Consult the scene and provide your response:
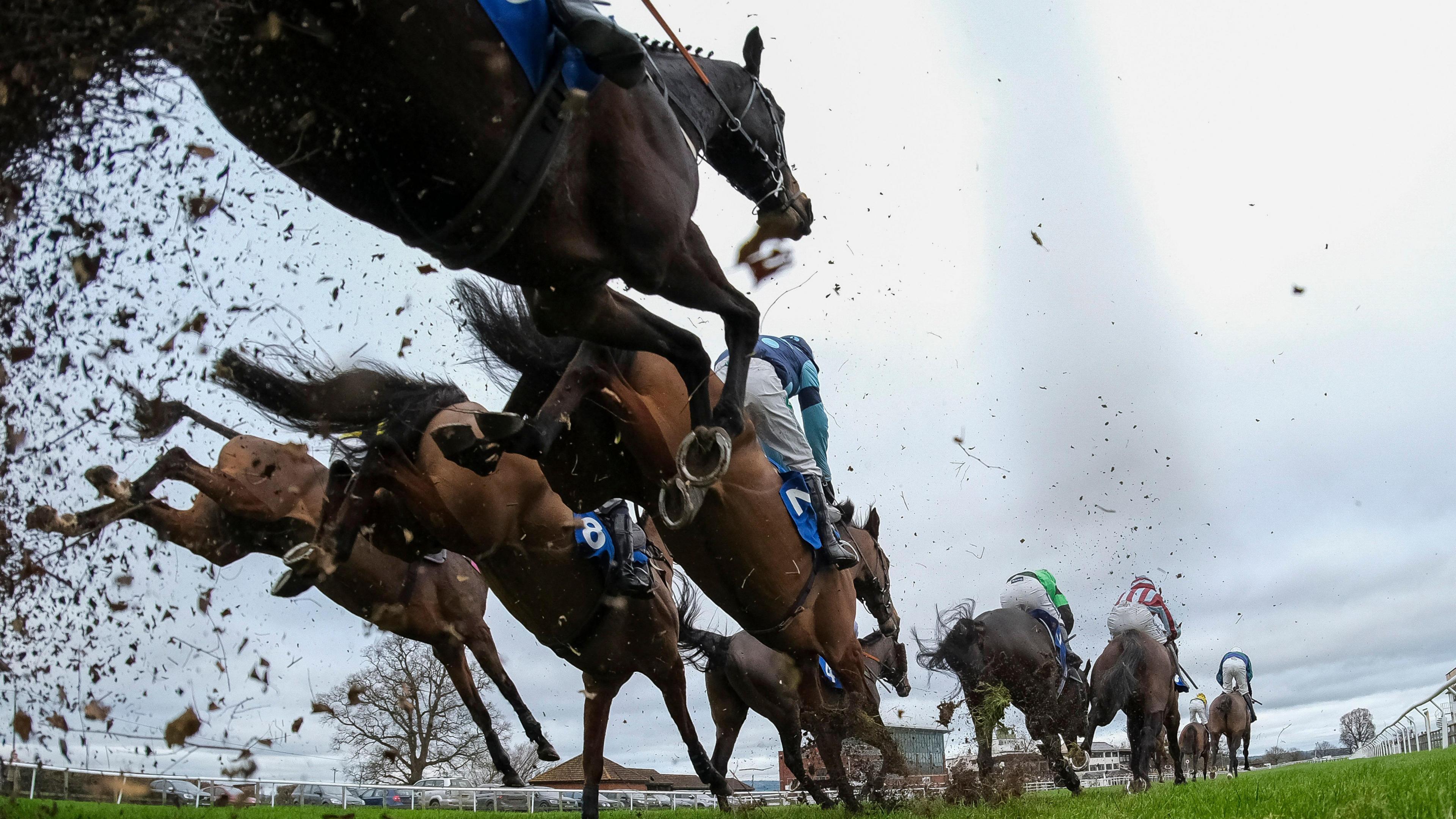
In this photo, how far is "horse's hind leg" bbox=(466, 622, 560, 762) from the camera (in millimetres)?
7070

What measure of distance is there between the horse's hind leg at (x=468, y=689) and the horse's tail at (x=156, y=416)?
2.74 metres

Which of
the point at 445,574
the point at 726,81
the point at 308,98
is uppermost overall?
the point at 726,81

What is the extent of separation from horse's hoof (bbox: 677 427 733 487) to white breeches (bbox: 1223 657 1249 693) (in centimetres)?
1940

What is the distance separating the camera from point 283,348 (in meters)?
4.44

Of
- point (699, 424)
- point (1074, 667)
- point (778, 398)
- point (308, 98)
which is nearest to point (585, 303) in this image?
point (699, 424)

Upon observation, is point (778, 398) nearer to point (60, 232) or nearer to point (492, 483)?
Result: point (492, 483)

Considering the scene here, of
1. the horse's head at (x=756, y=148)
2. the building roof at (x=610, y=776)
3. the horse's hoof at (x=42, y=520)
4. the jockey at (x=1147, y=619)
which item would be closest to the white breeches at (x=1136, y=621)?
the jockey at (x=1147, y=619)

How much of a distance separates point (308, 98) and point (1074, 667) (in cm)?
897

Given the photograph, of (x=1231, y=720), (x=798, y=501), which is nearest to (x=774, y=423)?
(x=798, y=501)

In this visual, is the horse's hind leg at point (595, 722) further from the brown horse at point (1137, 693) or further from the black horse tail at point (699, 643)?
the brown horse at point (1137, 693)

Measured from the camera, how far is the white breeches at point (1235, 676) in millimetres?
19906

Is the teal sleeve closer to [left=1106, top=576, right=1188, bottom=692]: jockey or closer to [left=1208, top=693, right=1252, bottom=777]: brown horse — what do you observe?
[left=1106, top=576, right=1188, bottom=692]: jockey

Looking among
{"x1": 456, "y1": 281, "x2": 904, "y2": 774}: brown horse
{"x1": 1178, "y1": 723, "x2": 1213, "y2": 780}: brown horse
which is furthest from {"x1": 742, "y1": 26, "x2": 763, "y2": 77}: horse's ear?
{"x1": 1178, "y1": 723, "x2": 1213, "y2": 780}: brown horse

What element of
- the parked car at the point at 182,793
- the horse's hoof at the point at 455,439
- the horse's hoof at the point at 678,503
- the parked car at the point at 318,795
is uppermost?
the horse's hoof at the point at 455,439
